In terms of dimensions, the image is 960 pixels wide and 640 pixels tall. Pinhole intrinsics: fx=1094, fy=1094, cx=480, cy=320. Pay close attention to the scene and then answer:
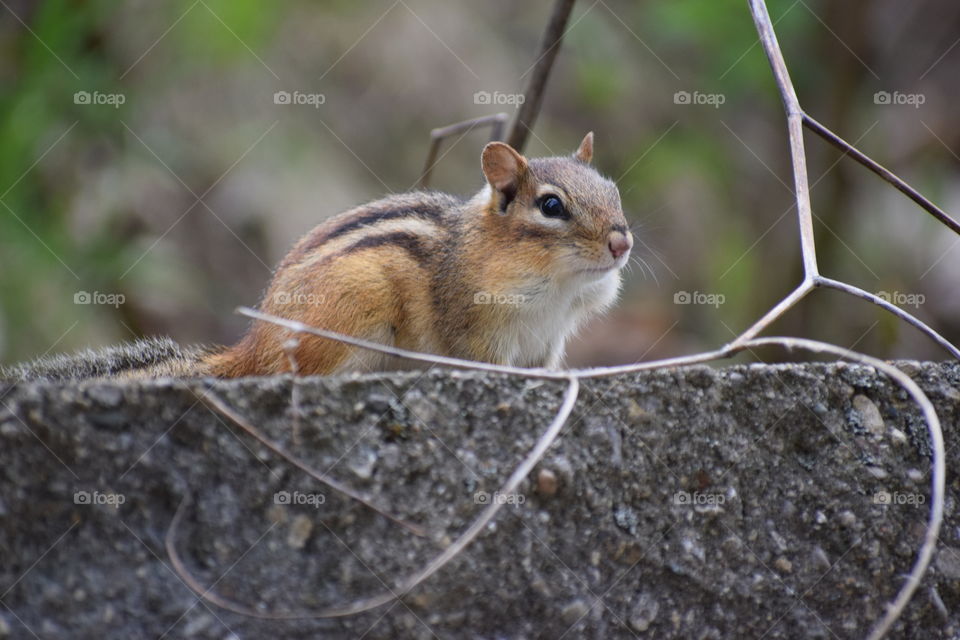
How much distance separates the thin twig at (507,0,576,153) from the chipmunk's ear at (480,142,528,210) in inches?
18.2

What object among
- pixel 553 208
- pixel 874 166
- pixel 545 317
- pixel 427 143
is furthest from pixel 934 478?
pixel 427 143

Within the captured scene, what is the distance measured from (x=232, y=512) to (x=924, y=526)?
1.74 metres

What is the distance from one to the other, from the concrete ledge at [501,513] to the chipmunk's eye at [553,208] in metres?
1.54

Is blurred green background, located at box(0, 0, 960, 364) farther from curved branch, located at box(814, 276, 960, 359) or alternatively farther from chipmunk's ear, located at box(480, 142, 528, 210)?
curved branch, located at box(814, 276, 960, 359)

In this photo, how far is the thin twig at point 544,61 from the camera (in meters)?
4.52

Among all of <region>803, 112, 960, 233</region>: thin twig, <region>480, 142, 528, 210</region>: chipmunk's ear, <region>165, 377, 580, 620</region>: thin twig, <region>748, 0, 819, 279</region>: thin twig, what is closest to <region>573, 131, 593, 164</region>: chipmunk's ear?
<region>480, 142, 528, 210</region>: chipmunk's ear

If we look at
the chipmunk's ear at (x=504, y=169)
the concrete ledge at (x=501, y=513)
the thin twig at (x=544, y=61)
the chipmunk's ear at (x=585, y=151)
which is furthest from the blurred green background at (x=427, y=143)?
the concrete ledge at (x=501, y=513)

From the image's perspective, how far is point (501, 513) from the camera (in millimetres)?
2545

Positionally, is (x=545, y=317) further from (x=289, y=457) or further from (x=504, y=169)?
(x=289, y=457)

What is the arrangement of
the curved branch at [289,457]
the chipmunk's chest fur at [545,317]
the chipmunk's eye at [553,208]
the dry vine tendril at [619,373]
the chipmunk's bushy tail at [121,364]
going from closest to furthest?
the dry vine tendril at [619,373] < the curved branch at [289,457] < the chipmunk's bushy tail at [121,364] < the chipmunk's chest fur at [545,317] < the chipmunk's eye at [553,208]

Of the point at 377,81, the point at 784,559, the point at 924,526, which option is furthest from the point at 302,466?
the point at 377,81

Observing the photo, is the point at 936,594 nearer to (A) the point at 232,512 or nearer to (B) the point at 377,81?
Answer: (A) the point at 232,512

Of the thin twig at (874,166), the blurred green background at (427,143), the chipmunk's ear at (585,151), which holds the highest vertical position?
the thin twig at (874,166)

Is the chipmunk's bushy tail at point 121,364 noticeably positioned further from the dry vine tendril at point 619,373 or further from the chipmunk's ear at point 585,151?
the chipmunk's ear at point 585,151
